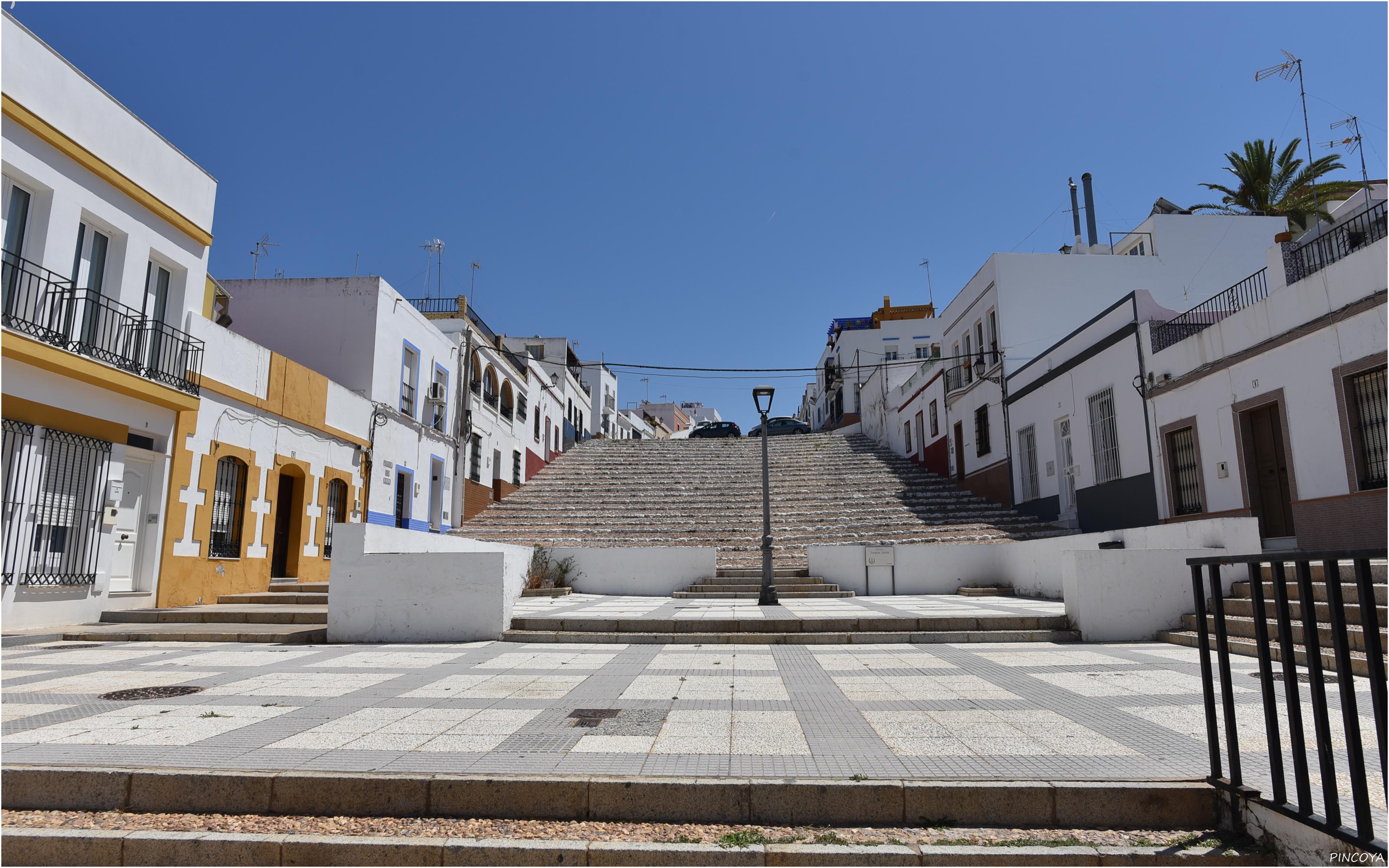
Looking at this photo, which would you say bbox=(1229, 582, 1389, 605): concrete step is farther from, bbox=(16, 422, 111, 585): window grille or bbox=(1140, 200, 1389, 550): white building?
bbox=(16, 422, 111, 585): window grille

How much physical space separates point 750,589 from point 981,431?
38.4 feet

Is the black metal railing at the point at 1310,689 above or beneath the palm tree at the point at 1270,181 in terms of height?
beneath

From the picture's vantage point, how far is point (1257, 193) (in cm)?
2402

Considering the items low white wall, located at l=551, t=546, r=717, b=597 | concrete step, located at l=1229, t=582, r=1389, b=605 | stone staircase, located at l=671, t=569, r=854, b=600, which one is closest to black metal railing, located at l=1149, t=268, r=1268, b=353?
concrete step, located at l=1229, t=582, r=1389, b=605

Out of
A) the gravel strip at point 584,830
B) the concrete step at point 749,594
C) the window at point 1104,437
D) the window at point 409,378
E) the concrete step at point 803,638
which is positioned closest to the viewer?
the gravel strip at point 584,830

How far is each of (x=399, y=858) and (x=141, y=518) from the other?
11082 mm

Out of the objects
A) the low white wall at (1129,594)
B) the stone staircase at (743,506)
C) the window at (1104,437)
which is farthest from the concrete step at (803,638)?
the window at (1104,437)

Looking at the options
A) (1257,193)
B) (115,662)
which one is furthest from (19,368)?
(1257,193)

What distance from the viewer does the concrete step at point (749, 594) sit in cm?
1508

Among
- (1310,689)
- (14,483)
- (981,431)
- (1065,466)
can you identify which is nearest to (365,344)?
(14,483)

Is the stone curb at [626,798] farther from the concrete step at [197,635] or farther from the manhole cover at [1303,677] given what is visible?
the concrete step at [197,635]

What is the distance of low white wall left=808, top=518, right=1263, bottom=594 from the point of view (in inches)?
474

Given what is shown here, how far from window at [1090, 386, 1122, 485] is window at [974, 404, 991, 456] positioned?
588 centimetres

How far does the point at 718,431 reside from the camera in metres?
41.7
